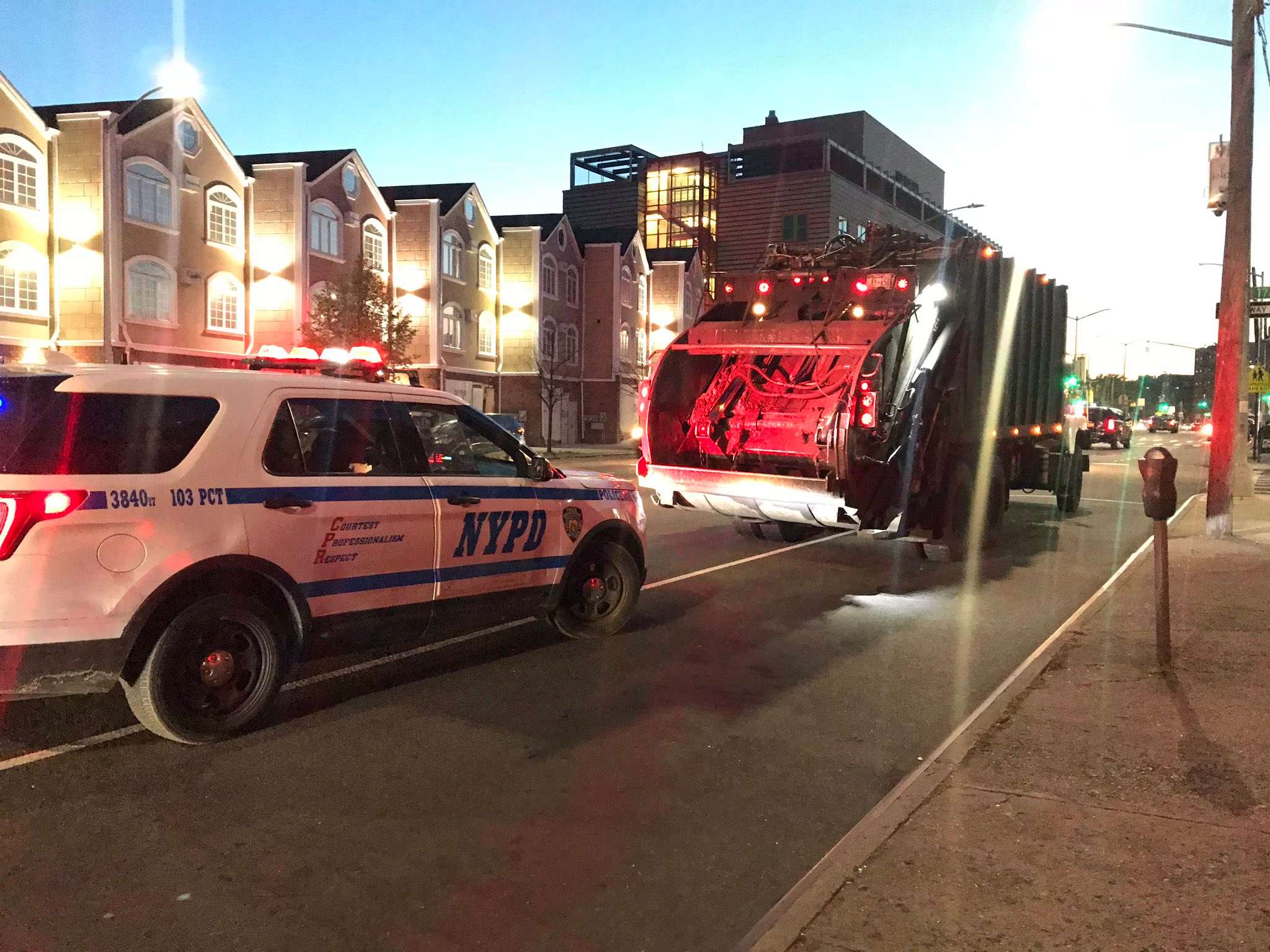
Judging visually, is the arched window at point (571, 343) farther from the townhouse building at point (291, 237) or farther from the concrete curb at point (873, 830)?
the concrete curb at point (873, 830)

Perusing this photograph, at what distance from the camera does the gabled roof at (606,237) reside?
51.0 metres

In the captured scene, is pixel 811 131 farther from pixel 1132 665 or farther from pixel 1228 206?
pixel 1132 665

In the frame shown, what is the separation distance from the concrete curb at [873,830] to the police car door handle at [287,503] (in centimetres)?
299

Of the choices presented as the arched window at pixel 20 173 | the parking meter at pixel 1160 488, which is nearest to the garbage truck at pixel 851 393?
the parking meter at pixel 1160 488

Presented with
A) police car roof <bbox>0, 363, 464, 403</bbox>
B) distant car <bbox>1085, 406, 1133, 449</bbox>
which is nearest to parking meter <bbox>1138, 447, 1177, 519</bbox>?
police car roof <bbox>0, 363, 464, 403</bbox>

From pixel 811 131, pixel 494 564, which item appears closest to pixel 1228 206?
pixel 494 564

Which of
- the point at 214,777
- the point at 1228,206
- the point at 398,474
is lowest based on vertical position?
the point at 214,777

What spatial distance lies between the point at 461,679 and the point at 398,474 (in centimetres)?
136

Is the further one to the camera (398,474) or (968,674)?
(968,674)

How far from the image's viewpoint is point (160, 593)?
4.58 m

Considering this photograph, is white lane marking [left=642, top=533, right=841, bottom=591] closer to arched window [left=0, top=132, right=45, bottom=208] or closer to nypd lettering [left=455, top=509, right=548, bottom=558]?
nypd lettering [left=455, top=509, right=548, bottom=558]

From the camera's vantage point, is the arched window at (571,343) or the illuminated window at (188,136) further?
the arched window at (571,343)

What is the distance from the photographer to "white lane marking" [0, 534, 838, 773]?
4.71 m

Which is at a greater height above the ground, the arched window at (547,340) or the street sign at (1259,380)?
the arched window at (547,340)
